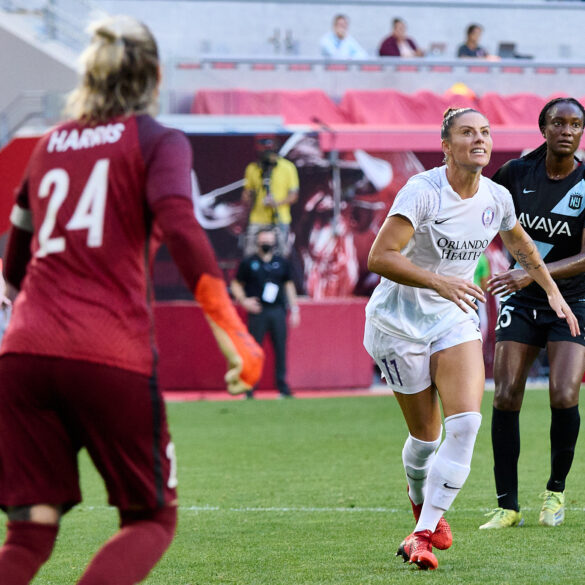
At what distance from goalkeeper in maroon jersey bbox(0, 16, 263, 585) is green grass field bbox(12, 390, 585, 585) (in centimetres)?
197

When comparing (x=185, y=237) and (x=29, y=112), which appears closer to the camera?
(x=185, y=237)

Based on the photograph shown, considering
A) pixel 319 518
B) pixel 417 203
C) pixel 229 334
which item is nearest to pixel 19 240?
pixel 229 334

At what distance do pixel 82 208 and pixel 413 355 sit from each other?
257 centimetres

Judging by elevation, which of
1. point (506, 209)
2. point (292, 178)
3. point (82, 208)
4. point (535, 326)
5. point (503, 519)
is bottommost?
point (503, 519)

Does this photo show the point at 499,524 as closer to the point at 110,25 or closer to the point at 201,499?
the point at 201,499

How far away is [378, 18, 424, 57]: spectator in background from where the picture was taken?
21234 mm

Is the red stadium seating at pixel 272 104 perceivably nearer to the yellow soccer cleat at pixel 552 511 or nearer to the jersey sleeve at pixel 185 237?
the yellow soccer cleat at pixel 552 511

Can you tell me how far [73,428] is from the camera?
340 cm

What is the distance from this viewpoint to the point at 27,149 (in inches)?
668

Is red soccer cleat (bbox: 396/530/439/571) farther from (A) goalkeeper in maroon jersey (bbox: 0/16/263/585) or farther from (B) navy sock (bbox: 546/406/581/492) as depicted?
(A) goalkeeper in maroon jersey (bbox: 0/16/263/585)

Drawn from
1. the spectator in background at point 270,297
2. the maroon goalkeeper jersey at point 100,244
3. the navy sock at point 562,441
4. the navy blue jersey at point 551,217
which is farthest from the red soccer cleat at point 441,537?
the spectator in background at point 270,297

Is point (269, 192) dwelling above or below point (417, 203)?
below

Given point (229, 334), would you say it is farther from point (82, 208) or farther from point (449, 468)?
point (449, 468)

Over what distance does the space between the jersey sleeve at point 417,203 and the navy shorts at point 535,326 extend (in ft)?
5.00
